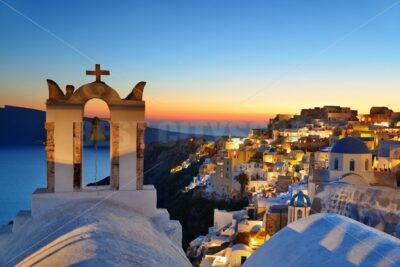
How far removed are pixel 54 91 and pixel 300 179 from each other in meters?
31.3

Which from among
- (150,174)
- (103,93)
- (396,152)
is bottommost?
(150,174)

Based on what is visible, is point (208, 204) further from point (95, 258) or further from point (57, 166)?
point (95, 258)

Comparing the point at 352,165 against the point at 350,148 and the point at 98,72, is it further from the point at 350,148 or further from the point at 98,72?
the point at 98,72

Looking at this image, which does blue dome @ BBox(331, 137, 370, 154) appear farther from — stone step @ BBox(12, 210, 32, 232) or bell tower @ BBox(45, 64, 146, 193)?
stone step @ BBox(12, 210, 32, 232)

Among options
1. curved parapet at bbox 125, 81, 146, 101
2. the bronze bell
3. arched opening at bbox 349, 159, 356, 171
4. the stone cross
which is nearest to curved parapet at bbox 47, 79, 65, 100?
the stone cross

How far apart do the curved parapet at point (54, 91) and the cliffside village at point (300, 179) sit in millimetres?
4535

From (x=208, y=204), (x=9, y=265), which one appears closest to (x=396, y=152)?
(x=208, y=204)

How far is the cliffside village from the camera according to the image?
7301 millimetres

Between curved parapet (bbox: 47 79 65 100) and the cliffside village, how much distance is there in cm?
454

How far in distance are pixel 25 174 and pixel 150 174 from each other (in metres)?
22.3

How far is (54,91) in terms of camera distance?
6.21 meters

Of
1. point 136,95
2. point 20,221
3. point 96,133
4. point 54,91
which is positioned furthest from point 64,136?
point 20,221

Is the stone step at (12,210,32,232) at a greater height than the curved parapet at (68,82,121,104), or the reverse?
the curved parapet at (68,82,121,104)

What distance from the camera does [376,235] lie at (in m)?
3.98
